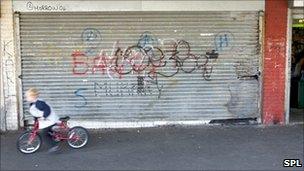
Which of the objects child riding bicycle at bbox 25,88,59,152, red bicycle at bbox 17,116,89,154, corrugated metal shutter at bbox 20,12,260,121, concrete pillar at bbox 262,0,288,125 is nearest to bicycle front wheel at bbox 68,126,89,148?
red bicycle at bbox 17,116,89,154

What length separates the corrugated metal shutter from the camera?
932 centimetres

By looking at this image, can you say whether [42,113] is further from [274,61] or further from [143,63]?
[274,61]

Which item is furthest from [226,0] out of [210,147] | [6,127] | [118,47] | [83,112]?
[6,127]

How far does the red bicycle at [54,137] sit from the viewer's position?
7.79m

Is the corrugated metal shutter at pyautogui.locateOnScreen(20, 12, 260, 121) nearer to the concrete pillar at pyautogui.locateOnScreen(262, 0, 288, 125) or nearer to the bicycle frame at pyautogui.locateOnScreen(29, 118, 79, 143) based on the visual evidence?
the concrete pillar at pyautogui.locateOnScreen(262, 0, 288, 125)

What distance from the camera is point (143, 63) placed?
9555mm

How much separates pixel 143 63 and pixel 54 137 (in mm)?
2576

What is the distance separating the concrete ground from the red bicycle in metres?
0.12

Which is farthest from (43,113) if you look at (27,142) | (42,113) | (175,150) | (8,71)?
(175,150)

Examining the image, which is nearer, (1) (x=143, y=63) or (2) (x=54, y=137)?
(2) (x=54, y=137)

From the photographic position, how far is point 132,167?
7.00m

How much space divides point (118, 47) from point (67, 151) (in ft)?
8.18

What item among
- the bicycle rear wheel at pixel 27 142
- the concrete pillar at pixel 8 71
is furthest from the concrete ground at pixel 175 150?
the concrete pillar at pixel 8 71

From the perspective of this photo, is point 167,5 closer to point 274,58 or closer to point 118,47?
point 118,47
